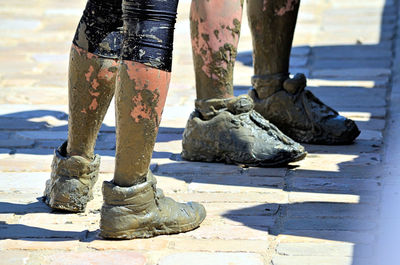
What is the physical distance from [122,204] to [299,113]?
138 centimetres

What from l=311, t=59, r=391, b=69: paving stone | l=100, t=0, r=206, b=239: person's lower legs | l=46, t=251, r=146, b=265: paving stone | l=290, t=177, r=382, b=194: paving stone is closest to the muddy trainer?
l=100, t=0, r=206, b=239: person's lower legs

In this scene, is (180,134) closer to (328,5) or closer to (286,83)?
(286,83)

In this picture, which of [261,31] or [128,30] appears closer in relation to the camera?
[128,30]

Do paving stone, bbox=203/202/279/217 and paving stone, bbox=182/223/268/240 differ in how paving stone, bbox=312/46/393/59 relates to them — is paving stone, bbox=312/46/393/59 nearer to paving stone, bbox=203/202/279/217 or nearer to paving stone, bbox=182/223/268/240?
paving stone, bbox=203/202/279/217

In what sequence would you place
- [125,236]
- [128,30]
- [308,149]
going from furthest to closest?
[308,149] < [125,236] < [128,30]

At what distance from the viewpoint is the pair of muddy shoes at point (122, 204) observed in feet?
8.24

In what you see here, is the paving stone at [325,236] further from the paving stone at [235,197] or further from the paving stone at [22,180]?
the paving stone at [22,180]

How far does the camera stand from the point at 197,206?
8.92 ft

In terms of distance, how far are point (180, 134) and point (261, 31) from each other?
2.27 feet

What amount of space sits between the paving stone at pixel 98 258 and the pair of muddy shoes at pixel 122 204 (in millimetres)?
102

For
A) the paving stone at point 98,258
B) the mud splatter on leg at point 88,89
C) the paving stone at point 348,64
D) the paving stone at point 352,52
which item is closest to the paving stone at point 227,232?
the paving stone at point 98,258

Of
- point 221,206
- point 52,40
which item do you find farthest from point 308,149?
point 52,40

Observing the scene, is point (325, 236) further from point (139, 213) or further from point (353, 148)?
point (353, 148)

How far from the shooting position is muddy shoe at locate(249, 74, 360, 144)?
3.63 metres
